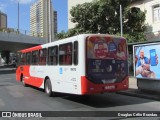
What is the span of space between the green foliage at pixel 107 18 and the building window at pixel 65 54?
1365 centimetres

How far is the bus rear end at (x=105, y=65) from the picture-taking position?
12.3 m

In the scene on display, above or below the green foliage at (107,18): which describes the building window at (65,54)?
below

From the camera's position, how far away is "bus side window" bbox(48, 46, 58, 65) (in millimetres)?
14890

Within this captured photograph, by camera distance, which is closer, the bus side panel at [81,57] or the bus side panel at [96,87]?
the bus side panel at [96,87]

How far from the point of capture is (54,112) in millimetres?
11078

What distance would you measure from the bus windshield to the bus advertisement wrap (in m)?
1.84

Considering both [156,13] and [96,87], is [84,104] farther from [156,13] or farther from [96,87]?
[156,13]

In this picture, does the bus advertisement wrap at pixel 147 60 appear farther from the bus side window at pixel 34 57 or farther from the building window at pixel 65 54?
the bus side window at pixel 34 57

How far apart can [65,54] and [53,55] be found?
170 cm

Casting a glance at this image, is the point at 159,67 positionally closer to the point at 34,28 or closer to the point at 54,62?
the point at 54,62

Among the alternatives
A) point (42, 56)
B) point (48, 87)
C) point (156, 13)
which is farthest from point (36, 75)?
point (156, 13)

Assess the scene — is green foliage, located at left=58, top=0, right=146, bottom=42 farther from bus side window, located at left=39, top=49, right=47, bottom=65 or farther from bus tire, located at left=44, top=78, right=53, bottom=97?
bus tire, located at left=44, top=78, right=53, bottom=97

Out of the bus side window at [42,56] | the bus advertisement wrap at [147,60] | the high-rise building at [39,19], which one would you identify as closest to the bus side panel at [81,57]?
the bus advertisement wrap at [147,60]

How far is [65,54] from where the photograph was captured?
540 inches
